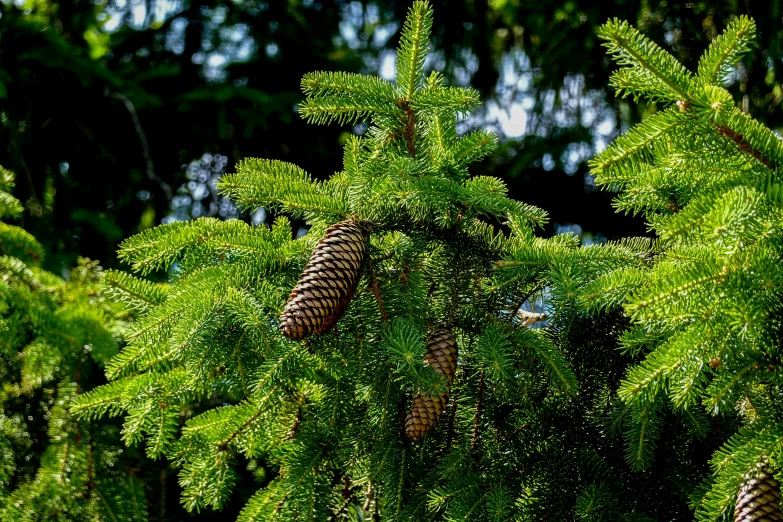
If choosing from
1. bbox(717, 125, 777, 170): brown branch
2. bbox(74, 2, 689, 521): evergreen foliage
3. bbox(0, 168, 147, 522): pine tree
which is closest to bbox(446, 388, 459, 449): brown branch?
bbox(74, 2, 689, 521): evergreen foliage

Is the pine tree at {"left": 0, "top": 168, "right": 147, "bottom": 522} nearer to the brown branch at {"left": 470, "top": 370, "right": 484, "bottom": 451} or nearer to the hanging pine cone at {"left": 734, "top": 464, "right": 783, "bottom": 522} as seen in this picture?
the brown branch at {"left": 470, "top": 370, "right": 484, "bottom": 451}

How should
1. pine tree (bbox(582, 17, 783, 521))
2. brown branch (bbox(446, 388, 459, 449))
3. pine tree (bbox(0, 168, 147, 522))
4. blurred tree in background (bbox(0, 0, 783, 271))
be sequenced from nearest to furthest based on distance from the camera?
pine tree (bbox(582, 17, 783, 521))
brown branch (bbox(446, 388, 459, 449))
pine tree (bbox(0, 168, 147, 522))
blurred tree in background (bbox(0, 0, 783, 271))

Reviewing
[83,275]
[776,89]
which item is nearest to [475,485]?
[83,275]

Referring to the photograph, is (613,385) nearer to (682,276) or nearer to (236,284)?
(682,276)

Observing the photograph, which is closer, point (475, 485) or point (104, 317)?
point (475, 485)

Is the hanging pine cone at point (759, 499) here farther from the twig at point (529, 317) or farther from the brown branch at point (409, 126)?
the brown branch at point (409, 126)

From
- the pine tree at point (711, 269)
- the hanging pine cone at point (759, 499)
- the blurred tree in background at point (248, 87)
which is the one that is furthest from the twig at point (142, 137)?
the hanging pine cone at point (759, 499)
